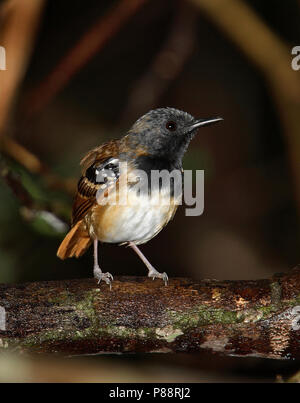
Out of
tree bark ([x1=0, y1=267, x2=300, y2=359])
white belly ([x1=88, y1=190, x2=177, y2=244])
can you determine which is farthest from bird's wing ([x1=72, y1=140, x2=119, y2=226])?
tree bark ([x1=0, y1=267, x2=300, y2=359])

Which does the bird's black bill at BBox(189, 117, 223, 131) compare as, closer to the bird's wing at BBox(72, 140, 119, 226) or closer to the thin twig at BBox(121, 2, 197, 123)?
the bird's wing at BBox(72, 140, 119, 226)

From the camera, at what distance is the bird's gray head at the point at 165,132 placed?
396 cm

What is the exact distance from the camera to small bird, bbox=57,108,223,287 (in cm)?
363

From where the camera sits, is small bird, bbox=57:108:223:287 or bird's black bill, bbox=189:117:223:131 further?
bird's black bill, bbox=189:117:223:131

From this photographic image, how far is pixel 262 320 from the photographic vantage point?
3.02 meters

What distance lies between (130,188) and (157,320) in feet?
2.95

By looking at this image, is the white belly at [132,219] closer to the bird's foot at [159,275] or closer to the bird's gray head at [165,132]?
the bird's foot at [159,275]

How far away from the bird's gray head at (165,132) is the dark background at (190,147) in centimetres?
77

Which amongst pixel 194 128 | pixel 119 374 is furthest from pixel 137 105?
pixel 119 374

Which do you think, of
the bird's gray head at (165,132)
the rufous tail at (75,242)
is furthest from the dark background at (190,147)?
the bird's gray head at (165,132)
